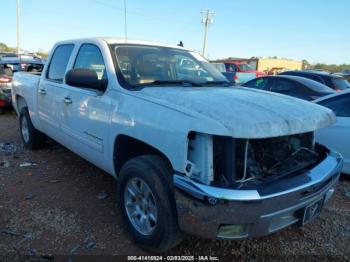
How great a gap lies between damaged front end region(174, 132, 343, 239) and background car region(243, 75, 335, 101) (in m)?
5.68

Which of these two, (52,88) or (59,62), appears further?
(59,62)

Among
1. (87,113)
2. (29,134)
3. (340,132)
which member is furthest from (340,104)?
(29,134)

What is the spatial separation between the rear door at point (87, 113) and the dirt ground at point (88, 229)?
1.83 feet

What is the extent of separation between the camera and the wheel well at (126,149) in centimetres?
316

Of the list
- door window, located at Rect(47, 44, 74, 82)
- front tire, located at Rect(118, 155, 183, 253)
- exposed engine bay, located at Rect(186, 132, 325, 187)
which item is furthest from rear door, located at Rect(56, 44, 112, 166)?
exposed engine bay, located at Rect(186, 132, 325, 187)

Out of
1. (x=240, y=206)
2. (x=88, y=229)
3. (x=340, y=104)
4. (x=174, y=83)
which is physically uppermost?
(x=174, y=83)

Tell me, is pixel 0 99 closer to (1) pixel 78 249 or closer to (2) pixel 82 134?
(2) pixel 82 134

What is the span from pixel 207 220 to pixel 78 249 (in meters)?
1.34

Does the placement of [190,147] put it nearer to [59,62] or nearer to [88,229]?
[88,229]

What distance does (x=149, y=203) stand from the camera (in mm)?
2887

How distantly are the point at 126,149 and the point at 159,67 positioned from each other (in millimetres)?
1006

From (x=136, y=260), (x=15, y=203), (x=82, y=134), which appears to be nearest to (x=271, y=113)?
(x=136, y=260)

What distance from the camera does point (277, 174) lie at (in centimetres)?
269

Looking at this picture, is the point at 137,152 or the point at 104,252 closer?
the point at 104,252
